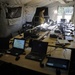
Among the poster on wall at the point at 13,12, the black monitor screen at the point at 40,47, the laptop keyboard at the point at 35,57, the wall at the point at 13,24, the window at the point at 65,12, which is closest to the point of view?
the laptop keyboard at the point at 35,57

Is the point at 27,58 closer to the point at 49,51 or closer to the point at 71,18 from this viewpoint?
the point at 49,51

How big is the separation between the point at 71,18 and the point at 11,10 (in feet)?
15.3

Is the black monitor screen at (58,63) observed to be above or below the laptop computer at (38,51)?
below

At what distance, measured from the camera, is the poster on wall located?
17.1ft

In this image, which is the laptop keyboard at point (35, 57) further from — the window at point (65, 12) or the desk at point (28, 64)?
the window at point (65, 12)

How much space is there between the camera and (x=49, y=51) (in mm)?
2650

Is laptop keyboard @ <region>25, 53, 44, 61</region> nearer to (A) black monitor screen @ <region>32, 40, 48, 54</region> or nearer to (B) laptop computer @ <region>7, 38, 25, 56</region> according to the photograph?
(A) black monitor screen @ <region>32, 40, 48, 54</region>

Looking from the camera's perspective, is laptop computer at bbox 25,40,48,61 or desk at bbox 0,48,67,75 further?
laptop computer at bbox 25,40,48,61

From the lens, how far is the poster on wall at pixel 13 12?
5.22 metres

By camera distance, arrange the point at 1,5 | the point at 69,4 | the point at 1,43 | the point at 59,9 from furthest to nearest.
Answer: the point at 59,9 < the point at 69,4 < the point at 1,5 < the point at 1,43

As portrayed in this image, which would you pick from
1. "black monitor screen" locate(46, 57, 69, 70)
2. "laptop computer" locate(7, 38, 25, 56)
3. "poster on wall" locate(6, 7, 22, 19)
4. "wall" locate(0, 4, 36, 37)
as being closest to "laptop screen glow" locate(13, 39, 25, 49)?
"laptop computer" locate(7, 38, 25, 56)

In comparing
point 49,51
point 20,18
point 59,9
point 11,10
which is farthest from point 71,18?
point 49,51

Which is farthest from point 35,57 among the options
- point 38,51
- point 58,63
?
point 58,63

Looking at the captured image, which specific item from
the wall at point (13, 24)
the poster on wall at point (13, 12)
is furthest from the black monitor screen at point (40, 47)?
the poster on wall at point (13, 12)
